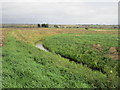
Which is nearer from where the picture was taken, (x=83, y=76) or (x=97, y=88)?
(x=97, y=88)

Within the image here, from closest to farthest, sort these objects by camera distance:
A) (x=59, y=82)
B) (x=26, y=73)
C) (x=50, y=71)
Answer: (x=59, y=82)
(x=26, y=73)
(x=50, y=71)

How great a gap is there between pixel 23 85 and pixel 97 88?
4161mm

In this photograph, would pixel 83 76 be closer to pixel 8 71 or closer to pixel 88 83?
pixel 88 83

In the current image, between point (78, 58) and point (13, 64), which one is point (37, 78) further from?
point (78, 58)

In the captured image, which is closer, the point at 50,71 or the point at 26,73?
the point at 26,73

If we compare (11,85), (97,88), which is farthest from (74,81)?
(11,85)

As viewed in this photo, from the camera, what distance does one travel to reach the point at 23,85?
7.30 m

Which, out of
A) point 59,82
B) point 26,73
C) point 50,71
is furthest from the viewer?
point 50,71

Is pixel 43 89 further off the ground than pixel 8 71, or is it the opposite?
pixel 8 71

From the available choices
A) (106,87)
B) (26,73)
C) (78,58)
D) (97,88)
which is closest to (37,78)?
(26,73)

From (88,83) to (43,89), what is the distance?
2769mm

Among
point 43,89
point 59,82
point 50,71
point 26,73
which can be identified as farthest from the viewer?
point 50,71

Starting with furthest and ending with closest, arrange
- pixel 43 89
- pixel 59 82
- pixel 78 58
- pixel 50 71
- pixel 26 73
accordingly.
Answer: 1. pixel 78 58
2. pixel 50 71
3. pixel 26 73
4. pixel 59 82
5. pixel 43 89

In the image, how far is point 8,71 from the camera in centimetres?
871
